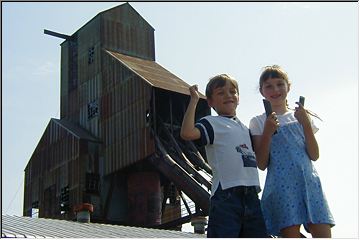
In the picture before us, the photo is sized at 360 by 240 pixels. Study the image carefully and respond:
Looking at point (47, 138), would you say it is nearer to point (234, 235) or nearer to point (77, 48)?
point (77, 48)

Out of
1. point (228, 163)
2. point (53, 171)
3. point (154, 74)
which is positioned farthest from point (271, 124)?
point (53, 171)

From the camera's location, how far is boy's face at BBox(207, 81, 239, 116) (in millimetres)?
4457

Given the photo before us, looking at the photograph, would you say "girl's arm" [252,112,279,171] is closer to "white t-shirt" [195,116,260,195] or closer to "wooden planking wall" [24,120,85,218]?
"white t-shirt" [195,116,260,195]

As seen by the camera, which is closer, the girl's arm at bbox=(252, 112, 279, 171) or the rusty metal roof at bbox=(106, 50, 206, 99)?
the girl's arm at bbox=(252, 112, 279, 171)

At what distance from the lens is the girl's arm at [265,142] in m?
4.15

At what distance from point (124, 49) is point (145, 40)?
1.31 meters

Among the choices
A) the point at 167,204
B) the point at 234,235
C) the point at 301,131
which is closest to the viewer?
the point at 234,235

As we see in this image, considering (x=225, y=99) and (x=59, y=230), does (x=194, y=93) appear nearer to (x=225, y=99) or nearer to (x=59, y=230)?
(x=225, y=99)

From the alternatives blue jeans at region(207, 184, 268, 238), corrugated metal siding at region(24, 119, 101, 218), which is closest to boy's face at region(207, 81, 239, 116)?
blue jeans at region(207, 184, 268, 238)

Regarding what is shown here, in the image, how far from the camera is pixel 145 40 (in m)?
28.2

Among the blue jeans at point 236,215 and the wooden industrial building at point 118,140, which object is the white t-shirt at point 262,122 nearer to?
the blue jeans at point 236,215

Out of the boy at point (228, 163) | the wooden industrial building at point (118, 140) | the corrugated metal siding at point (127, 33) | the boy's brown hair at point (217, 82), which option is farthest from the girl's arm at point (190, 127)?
the corrugated metal siding at point (127, 33)

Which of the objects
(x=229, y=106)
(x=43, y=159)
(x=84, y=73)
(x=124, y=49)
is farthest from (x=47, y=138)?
(x=229, y=106)

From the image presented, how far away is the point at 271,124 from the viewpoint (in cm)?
414
